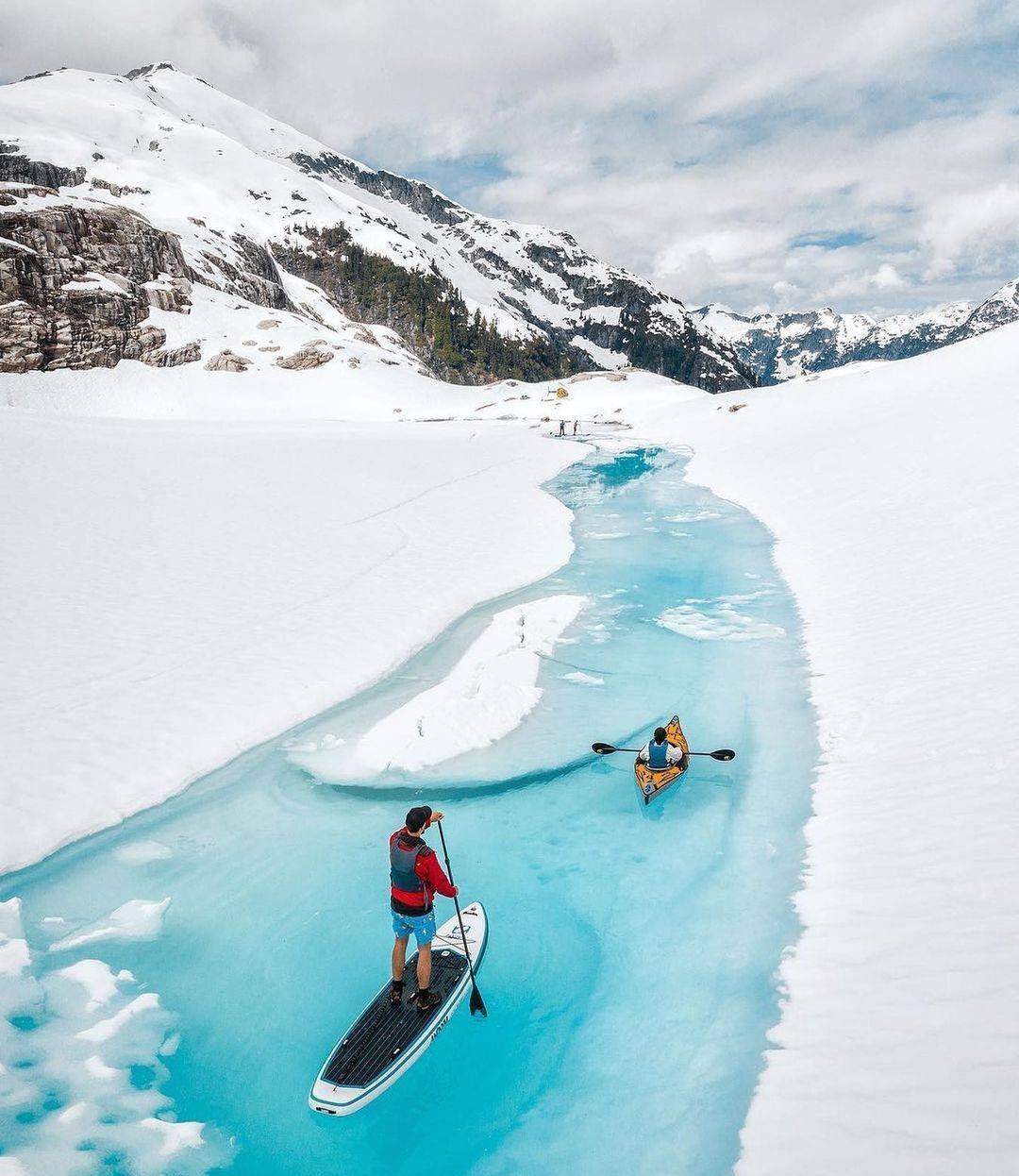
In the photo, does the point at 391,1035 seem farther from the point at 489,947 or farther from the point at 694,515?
the point at 694,515

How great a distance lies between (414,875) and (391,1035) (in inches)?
64.7

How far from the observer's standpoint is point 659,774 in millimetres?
10852

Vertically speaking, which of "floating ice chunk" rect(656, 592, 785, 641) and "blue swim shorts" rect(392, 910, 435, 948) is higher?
"floating ice chunk" rect(656, 592, 785, 641)

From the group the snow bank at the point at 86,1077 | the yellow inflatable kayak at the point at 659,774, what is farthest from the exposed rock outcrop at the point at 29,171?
the yellow inflatable kayak at the point at 659,774

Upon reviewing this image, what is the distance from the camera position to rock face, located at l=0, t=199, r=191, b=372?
74.9m

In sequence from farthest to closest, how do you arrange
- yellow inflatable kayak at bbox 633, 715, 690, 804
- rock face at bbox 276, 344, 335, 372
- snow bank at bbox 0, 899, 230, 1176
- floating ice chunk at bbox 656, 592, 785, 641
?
rock face at bbox 276, 344, 335, 372
floating ice chunk at bbox 656, 592, 785, 641
yellow inflatable kayak at bbox 633, 715, 690, 804
snow bank at bbox 0, 899, 230, 1176

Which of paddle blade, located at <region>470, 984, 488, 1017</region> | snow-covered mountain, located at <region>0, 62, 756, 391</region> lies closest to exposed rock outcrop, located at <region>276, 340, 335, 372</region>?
snow-covered mountain, located at <region>0, 62, 756, 391</region>

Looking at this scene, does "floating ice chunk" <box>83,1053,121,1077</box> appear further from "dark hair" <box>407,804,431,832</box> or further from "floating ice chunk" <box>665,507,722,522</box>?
"floating ice chunk" <box>665,507,722,522</box>

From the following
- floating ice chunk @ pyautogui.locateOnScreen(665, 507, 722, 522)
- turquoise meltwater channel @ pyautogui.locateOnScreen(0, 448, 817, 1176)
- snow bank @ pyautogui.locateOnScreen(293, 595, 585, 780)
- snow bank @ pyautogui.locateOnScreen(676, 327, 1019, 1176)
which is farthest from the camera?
floating ice chunk @ pyautogui.locateOnScreen(665, 507, 722, 522)

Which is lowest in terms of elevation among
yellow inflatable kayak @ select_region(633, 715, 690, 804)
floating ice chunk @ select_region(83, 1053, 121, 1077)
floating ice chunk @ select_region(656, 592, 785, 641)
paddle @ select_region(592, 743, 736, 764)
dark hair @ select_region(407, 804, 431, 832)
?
floating ice chunk @ select_region(83, 1053, 121, 1077)

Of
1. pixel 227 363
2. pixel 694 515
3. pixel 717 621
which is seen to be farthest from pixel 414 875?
pixel 227 363

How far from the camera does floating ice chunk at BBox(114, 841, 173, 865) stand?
9.76 meters

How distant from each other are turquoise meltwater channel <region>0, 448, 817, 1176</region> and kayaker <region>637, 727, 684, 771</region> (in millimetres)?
644

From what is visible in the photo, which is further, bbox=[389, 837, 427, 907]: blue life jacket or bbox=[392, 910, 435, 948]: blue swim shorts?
bbox=[392, 910, 435, 948]: blue swim shorts
